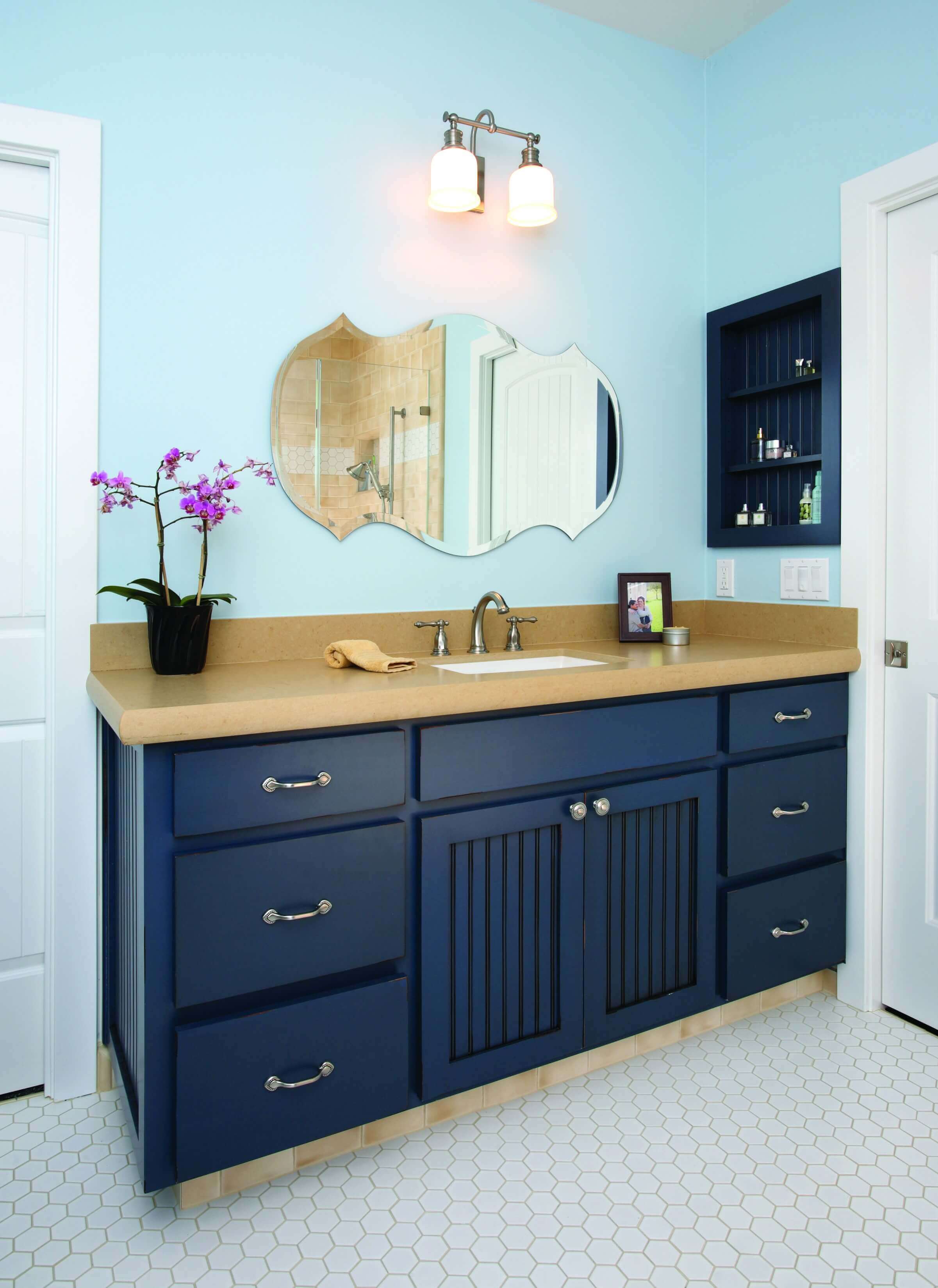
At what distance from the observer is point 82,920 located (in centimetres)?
190

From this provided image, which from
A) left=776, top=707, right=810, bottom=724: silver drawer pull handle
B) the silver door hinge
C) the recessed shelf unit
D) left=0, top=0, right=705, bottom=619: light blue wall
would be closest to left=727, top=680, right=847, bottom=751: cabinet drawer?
left=776, top=707, right=810, bottom=724: silver drawer pull handle

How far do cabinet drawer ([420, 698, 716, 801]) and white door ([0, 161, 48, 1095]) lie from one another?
2.98ft

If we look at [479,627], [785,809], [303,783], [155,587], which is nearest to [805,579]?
[785,809]

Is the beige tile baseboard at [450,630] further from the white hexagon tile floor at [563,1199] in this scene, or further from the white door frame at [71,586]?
the white hexagon tile floor at [563,1199]

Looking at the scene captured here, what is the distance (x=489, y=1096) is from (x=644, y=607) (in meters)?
1.37

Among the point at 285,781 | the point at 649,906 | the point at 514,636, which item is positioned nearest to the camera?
the point at 285,781

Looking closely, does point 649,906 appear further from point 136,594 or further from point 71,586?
point 71,586

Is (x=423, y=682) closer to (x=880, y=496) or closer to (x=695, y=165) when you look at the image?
(x=880, y=496)

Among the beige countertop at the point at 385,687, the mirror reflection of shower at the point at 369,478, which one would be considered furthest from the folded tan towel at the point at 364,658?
the mirror reflection of shower at the point at 369,478

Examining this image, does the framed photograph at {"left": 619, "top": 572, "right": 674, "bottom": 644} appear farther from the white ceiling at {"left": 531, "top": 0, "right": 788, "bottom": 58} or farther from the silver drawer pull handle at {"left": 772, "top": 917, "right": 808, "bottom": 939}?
the white ceiling at {"left": 531, "top": 0, "right": 788, "bottom": 58}

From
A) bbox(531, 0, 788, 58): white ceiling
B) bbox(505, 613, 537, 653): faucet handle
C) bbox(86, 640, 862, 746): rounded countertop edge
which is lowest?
bbox(86, 640, 862, 746): rounded countertop edge

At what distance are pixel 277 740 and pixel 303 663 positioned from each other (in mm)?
571

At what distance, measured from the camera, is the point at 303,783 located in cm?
150

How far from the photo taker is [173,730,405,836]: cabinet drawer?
143 cm
